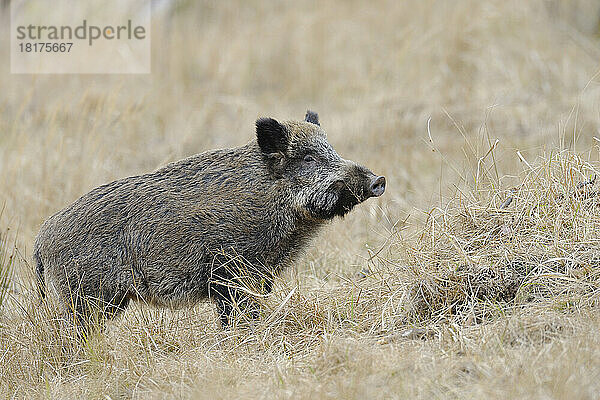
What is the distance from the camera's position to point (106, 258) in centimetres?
455

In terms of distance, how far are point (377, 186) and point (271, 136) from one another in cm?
72

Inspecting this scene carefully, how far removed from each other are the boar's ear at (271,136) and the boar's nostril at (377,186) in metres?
0.62

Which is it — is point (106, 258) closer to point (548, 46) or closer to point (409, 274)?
point (409, 274)

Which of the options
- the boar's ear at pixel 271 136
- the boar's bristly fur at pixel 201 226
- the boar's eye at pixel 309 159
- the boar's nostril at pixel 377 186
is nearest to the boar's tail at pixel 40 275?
the boar's bristly fur at pixel 201 226

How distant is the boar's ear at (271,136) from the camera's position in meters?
4.63

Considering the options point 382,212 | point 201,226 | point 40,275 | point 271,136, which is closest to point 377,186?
point 271,136

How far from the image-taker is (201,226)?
14.8 feet

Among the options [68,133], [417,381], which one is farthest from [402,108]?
[417,381]

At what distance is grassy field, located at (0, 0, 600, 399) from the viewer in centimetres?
352

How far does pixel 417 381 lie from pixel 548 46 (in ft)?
28.6

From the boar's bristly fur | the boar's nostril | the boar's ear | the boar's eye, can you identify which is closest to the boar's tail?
the boar's bristly fur

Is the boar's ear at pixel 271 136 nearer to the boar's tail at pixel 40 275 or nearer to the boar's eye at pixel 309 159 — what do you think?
the boar's eye at pixel 309 159

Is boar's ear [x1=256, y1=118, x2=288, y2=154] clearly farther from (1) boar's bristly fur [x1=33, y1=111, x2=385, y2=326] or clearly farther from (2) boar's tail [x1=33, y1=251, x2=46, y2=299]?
(2) boar's tail [x1=33, y1=251, x2=46, y2=299]

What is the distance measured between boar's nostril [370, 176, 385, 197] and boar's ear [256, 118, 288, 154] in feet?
2.03
